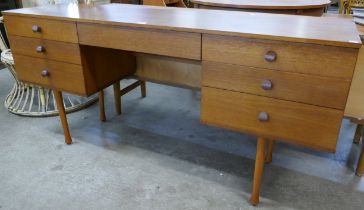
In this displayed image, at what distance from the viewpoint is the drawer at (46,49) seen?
62.4 inches

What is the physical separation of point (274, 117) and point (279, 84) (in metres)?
0.14

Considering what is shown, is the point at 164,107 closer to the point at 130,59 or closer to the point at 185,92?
the point at 185,92

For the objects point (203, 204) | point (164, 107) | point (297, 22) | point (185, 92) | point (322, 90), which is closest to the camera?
point (322, 90)

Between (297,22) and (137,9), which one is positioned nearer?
(297,22)

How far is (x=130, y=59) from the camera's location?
204 cm

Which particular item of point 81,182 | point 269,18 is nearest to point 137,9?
point 269,18

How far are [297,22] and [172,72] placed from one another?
36.2 inches

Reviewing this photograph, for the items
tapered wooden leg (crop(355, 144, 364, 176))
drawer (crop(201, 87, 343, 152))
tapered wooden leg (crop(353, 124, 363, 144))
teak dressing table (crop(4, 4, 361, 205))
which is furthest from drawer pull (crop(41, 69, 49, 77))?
tapered wooden leg (crop(353, 124, 363, 144))

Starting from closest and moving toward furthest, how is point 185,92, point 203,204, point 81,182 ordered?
1. point 203,204
2. point 81,182
3. point 185,92

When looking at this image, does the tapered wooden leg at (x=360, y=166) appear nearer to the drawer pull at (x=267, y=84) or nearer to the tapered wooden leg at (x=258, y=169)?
the tapered wooden leg at (x=258, y=169)

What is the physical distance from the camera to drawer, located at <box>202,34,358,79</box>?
40.4 inches

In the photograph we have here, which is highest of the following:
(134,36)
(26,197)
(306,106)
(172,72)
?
(134,36)

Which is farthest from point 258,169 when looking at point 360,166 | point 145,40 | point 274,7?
point 274,7

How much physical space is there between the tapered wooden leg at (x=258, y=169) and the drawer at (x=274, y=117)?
0.25 ft
